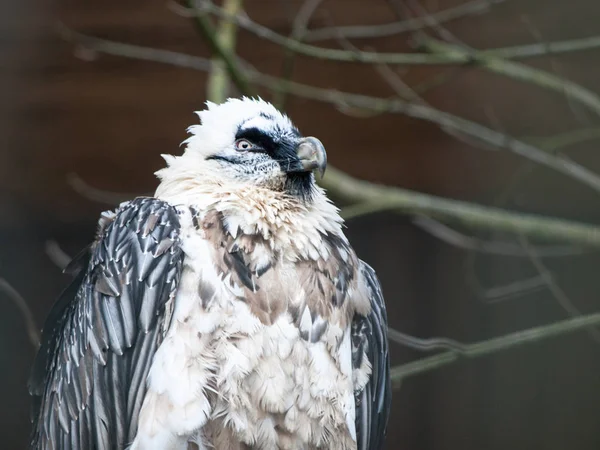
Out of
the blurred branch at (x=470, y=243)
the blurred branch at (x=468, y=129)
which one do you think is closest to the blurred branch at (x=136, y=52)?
the blurred branch at (x=468, y=129)

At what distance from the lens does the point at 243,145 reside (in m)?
3.46

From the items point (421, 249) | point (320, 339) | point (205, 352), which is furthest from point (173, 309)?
point (421, 249)

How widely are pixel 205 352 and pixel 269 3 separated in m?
2.59

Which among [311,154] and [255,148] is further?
[255,148]

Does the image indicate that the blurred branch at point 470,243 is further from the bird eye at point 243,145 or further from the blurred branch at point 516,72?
the bird eye at point 243,145

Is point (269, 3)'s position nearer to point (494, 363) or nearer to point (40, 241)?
point (40, 241)

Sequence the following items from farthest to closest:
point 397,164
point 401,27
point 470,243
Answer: point 397,164
point 470,243
point 401,27

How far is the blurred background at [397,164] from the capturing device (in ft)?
16.7

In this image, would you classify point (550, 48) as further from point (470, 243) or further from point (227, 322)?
point (227, 322)

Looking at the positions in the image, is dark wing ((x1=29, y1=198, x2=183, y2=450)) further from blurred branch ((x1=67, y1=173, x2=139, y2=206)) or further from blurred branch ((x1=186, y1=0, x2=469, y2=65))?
blurred branch ((x1=67, y1=173, x2=139, y2=206))

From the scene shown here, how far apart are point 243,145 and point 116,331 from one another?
0.75 meters

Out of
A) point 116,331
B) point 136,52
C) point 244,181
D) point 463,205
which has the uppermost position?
point 136,52

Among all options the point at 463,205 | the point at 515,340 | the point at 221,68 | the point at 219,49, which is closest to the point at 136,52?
the point at 221,68

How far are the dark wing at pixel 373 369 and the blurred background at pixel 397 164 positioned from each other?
4.50ft
